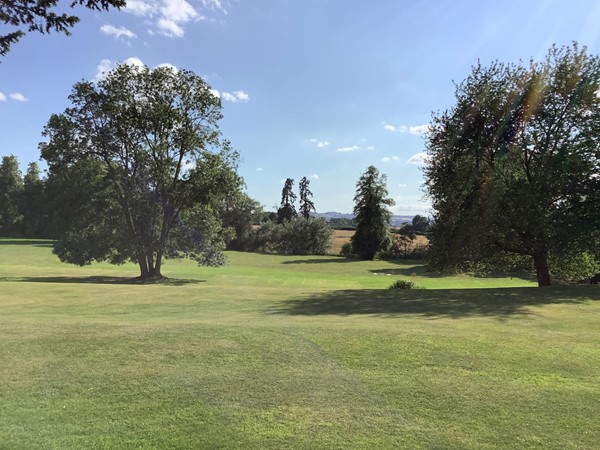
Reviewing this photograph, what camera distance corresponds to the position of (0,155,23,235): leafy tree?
94.8 m

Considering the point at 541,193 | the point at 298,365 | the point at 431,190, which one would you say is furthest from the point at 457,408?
the point at 431,190

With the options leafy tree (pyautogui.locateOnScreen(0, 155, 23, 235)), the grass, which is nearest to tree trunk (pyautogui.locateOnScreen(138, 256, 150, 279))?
the grass

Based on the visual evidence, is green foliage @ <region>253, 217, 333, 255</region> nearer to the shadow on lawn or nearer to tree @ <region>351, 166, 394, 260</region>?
tree @ <region>351, 166, 394, 260</region>

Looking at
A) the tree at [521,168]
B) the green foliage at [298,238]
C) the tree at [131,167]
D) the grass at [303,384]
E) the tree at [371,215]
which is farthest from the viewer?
the green foliage at [298,238]

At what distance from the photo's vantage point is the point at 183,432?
4.84 metres

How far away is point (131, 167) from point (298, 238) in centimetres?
5438

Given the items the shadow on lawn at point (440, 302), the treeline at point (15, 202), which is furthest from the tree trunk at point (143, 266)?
the treeline at point (15, 202)

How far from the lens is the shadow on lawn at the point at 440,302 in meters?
14.0

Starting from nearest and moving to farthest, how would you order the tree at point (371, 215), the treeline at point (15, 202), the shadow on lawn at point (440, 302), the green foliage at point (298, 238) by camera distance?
the shadow on lawn at point (440, 302)
the tree at point (371, 215)
the green foliage at point (298, 238)
the treeline at point (15, 202)

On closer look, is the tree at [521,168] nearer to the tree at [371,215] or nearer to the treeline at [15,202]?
the tree at [371,215]

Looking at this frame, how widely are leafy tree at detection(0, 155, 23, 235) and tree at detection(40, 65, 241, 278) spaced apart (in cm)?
7264

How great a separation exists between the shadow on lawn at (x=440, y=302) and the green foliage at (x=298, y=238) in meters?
65.4

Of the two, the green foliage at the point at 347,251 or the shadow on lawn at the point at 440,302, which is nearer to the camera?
the shadow on lawn at the point at 440,302

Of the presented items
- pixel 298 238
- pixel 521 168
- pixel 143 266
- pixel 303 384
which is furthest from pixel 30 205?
pixel 303 384
